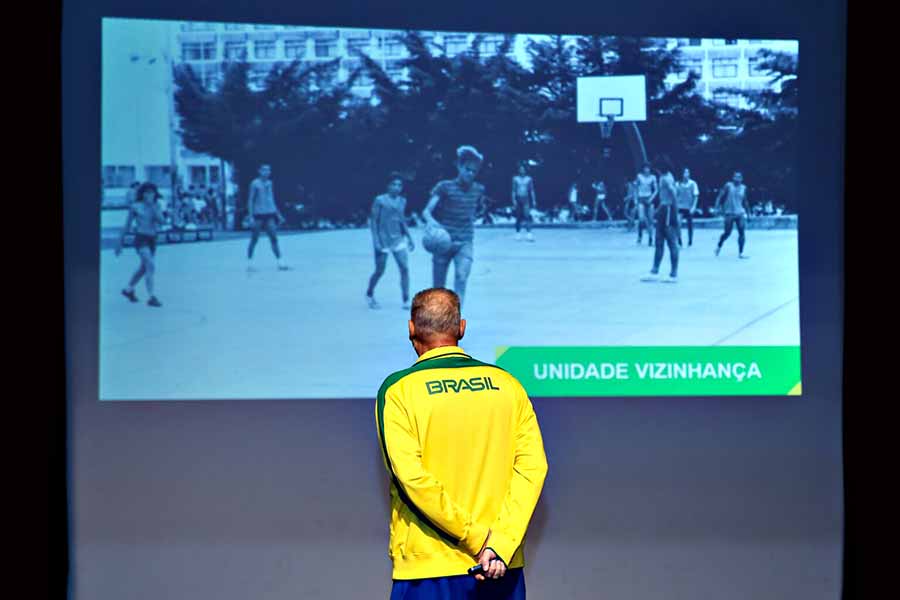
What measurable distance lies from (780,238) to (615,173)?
0.67m

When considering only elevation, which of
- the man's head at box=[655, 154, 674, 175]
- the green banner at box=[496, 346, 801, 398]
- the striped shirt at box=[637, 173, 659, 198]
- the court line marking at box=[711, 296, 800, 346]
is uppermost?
the man's head at box=[655, 154, 674, 175]

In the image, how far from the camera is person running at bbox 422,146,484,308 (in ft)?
11.5

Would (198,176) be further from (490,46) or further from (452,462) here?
(452,462)

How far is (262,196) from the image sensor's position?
11.4ft

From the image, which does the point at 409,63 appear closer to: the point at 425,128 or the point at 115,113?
the point at 425,128

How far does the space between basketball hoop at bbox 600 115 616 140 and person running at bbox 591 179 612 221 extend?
0.56ft

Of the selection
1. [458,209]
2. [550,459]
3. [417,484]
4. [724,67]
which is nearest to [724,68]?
[724,67]

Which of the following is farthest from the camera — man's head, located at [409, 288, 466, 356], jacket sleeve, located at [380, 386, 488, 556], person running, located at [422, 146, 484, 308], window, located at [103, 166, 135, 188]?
person running, located at [422, 146, 484, 308]

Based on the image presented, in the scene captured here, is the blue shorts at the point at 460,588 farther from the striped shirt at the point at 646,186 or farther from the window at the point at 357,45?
the window at the point at 357,45

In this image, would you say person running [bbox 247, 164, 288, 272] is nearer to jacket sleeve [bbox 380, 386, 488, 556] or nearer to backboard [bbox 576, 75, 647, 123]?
backboard [bbox 576, 75, 647, 123]

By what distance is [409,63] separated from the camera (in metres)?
3.49

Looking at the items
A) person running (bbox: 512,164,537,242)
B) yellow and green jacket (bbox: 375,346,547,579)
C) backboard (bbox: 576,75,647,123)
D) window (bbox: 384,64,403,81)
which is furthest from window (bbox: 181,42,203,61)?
yellow and green jacket (bbox: 375,346,547,579)

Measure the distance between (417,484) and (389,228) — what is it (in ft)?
4.84
